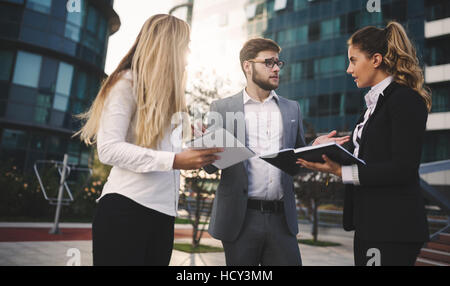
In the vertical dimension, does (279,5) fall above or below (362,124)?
above

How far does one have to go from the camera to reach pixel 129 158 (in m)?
1.87

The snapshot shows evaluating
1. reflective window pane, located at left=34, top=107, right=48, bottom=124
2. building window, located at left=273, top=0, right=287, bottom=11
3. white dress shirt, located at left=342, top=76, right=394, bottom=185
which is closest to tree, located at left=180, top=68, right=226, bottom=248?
white dress shirt, located at left=342, top=76, right=394, bottom=185

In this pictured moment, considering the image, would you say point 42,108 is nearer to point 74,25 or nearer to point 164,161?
point 74,25

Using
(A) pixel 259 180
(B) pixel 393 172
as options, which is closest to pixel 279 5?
(A) pixel 259 180

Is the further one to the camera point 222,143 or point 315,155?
point 315,155

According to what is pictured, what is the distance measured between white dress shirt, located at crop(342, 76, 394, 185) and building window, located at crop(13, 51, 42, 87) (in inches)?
774

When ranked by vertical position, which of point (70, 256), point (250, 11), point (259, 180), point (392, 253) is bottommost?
point (70, 256)

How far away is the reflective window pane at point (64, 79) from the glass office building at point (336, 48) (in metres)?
15.7

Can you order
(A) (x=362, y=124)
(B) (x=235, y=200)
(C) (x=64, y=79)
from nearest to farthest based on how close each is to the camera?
1. (A) (x=362, y=124)
2. (B) (x=235, y=200)
3. (C) (x=64, y=79)

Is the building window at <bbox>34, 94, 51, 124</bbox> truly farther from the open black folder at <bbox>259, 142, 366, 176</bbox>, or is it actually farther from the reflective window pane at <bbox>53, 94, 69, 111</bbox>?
the open black folder at <bbox>259, 142, 366, 176</bbox>

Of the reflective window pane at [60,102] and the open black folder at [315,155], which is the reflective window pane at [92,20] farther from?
the open black folder at [315,155]

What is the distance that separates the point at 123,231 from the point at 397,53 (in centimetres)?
192

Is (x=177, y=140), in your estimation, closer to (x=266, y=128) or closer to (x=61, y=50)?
(x=266, y=128)

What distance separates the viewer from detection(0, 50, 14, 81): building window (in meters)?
18.0
